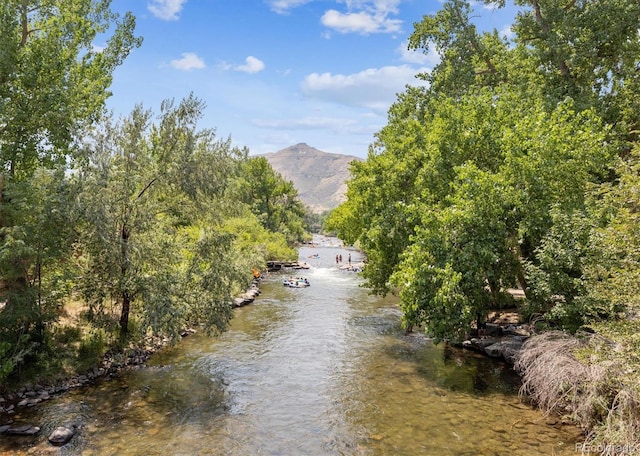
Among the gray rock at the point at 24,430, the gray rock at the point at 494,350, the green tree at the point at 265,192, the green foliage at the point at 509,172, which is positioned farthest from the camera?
the green tree at the point at 265,192

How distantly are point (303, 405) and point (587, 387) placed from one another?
956 centimetres

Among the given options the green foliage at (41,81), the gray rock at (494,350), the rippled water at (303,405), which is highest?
the green foliage at (41,81)

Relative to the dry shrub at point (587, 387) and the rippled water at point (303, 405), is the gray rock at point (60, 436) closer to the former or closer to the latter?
the rippled water at point (303, 405)

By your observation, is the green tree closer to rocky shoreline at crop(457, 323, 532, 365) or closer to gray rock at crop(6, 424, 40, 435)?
rocky shoreline at crop(457, 323, 532, 365)

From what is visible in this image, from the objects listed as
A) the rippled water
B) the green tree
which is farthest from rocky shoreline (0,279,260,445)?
the green tree

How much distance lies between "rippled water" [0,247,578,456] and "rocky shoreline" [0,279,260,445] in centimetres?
37

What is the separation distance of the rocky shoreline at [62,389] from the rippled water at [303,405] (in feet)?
1.22

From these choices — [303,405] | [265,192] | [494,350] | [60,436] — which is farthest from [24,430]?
[265,192]

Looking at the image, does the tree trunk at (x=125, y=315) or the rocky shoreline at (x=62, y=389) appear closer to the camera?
the rocky shoreline at (x=62, y=389)

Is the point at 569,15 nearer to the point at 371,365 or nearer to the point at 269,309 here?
the point at 371,365

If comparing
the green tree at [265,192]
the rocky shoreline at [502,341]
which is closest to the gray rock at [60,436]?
the rocky shoreline at [502,341]

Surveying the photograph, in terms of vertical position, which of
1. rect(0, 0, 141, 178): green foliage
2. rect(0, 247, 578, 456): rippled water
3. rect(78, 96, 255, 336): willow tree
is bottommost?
rect(0, 247, 578, 456): rippled water

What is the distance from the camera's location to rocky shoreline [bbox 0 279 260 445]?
42.7 feet

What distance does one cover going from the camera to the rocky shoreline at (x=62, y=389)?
13002 mm
